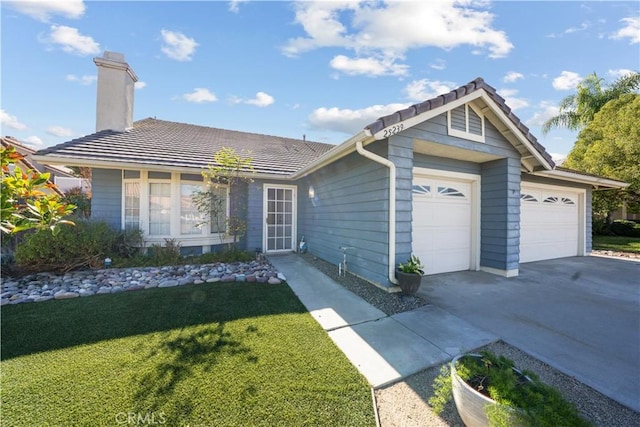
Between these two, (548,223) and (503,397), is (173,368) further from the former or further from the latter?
(548,223)

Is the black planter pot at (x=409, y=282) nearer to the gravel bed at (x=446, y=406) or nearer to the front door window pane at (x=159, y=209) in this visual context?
the gravel bed at (x=446, y=406)

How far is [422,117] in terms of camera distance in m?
4.49

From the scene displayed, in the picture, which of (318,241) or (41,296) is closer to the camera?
(41,296)

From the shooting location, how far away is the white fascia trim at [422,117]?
4199 millimetres

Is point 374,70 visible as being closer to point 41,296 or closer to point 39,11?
point 39,11

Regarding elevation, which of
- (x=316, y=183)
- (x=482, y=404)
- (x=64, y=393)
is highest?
(x=316, y=183)

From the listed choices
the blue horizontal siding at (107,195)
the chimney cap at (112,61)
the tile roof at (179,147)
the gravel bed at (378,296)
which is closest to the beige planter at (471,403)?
the gravel bed at (378,296)

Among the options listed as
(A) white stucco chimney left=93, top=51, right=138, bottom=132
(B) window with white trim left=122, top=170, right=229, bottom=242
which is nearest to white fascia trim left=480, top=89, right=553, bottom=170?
(B) window with white trim left=122, top=170, right=229, bottom=242

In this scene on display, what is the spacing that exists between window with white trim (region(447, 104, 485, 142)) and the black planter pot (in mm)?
3006

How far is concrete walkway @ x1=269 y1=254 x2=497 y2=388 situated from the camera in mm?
2604

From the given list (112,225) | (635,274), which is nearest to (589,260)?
(635,274)

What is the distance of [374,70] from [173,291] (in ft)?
25.6

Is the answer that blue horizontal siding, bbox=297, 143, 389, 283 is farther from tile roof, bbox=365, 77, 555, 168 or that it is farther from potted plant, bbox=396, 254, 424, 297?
tile roof, bbox=365, 77, 555, 168

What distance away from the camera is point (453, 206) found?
20.1 feet
